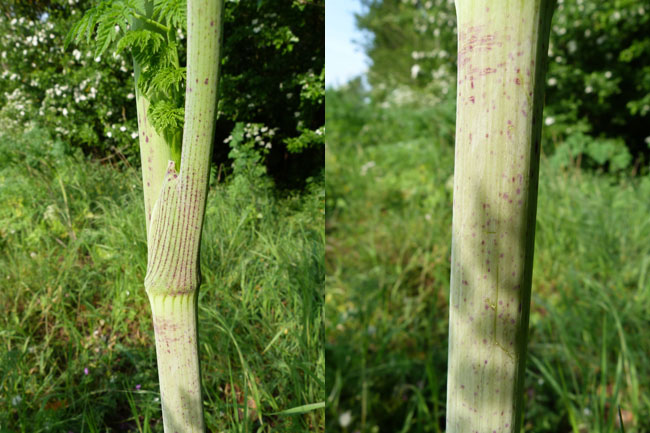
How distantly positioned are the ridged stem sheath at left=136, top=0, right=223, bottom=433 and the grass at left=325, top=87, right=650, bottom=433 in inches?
53.9

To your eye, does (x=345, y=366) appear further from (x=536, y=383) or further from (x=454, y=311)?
(x=454, y=311)

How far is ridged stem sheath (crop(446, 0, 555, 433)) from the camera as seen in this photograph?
783 millimetres

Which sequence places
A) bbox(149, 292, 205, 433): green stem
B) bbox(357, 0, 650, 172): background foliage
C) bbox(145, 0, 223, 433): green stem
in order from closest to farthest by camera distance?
bbox(145, 0, 223, 433): green stem, bbox(149, 292, 205, 433): green stem, bbox(357, 0, 650, 172): background foliage

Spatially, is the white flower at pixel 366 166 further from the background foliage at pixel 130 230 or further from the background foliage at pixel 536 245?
the background foliage at pixel 130 230

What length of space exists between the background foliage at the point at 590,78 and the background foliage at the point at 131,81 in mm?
3698

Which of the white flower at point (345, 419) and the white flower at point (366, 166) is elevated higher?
the white flower at point (366, 166)

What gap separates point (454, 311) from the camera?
902 millimetres

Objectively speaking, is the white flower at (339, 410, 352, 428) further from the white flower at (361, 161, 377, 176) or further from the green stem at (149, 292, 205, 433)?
the white flower at (361, 161, 377, 176)

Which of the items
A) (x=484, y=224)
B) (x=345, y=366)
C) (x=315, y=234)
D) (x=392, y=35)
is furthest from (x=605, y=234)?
(x=392, y=35)

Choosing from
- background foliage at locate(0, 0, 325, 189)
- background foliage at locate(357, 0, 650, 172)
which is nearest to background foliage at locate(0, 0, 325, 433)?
background foliage at locate(0, 0, 325, 189)

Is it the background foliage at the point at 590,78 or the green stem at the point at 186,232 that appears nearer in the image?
the green stem at the point at 186,232

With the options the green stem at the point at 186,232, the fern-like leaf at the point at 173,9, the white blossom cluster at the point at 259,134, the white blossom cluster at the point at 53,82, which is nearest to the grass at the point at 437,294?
the white blossom cluster at the point at 259,134

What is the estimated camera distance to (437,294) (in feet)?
10.7

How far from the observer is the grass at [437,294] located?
102 inches
